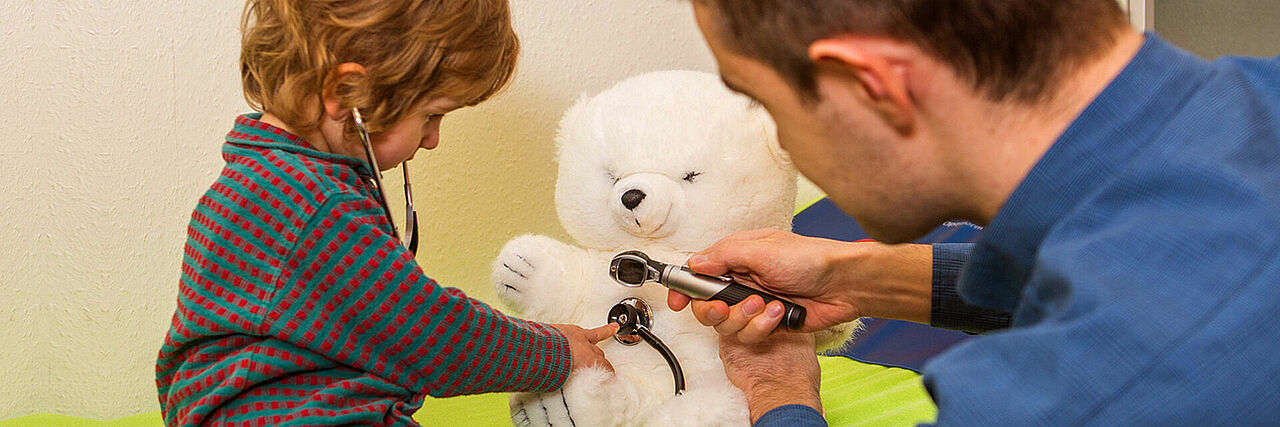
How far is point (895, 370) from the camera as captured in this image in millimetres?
1172

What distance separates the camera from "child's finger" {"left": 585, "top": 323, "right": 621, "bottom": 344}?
3.18 ft

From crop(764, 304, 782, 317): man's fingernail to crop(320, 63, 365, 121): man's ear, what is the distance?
42 centimetres

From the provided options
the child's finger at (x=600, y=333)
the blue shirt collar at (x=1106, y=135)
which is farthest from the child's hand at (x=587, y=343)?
the blue shirt collar at (x=1106, y=135)

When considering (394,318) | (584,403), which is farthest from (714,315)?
(394,318)

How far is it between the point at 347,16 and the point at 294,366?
0.30m

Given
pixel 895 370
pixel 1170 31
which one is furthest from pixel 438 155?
pixel 1170 31

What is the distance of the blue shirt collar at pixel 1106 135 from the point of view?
17.4 inches

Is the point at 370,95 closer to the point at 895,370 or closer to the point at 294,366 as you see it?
the point at 294,366

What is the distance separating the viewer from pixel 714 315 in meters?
0.91

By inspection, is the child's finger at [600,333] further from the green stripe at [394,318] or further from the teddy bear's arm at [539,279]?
the green stripe at [394,318]

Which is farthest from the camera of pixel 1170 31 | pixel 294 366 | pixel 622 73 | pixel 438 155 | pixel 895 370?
pixel 1170 31

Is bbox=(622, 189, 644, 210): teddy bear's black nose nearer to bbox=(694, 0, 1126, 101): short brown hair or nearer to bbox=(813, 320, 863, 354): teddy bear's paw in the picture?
bbox=(813, 320, 863, 354): teddy bear's paw

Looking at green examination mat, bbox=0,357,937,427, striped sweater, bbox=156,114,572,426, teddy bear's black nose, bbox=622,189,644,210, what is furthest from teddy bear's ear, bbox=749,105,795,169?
striped sweater, bbox=156,114,572,426

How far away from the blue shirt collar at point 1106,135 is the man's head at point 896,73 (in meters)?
0.03
